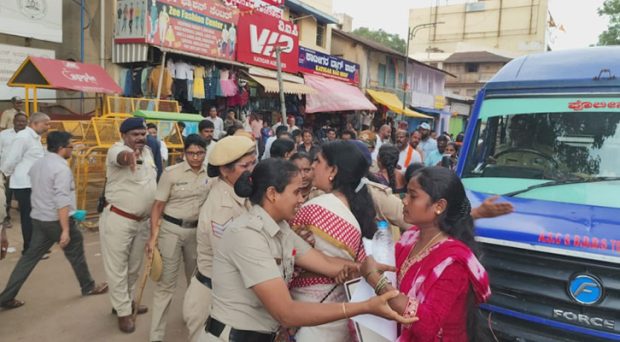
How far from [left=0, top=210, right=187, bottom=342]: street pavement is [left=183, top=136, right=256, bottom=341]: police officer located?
1148 millimetres

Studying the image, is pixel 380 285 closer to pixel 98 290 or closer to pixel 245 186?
pixel 245 186

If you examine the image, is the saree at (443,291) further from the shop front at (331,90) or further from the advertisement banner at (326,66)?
the advertisement banner at (326,66)

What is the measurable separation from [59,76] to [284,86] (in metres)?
6.57

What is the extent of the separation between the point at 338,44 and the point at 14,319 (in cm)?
1783

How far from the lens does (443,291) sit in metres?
1.75

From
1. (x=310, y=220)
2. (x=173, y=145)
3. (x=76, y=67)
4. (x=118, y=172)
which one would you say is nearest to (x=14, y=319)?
(x=118, y=172)

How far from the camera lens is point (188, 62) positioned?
10.8m

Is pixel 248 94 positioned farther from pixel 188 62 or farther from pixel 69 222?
pixel 69 222

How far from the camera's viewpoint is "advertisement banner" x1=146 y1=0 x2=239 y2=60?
31.0 ft

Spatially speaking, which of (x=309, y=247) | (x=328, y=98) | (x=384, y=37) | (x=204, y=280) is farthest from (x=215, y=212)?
(x=384, y=37)

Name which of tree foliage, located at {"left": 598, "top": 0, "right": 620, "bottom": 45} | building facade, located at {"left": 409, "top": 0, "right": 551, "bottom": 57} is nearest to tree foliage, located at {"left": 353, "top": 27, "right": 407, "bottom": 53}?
building facade, located at {"left": 409, "top": 0, "right": 551, "bottom": 57}

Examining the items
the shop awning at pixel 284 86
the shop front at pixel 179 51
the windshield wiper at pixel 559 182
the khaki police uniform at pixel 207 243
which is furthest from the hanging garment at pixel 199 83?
the windshield wiper at pixel 559 182

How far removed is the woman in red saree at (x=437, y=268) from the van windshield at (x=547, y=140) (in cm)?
165

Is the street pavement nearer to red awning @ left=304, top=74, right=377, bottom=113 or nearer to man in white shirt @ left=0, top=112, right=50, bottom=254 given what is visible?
man in white shirt @ left=0, top=112, right=50, bottom=254
